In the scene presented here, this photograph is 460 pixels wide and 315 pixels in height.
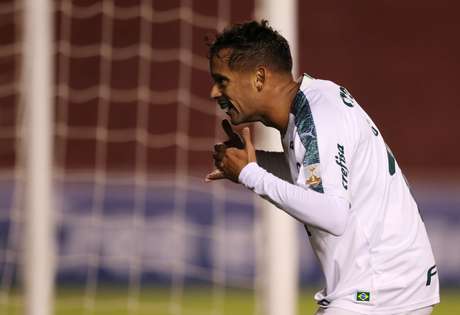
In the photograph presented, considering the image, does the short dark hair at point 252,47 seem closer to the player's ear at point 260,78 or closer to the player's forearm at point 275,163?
the player's ear at point 260,78

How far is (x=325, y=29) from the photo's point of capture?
10062mm

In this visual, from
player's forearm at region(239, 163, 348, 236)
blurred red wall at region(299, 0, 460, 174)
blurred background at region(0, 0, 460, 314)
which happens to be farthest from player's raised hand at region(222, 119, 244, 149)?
blurred red wall at region(299, 0, 460, 174)

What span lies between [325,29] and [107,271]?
3.46 metres

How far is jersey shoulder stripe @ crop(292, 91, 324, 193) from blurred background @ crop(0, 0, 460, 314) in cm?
397

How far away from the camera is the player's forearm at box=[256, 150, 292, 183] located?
133 inches

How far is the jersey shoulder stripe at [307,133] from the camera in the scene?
2.88m

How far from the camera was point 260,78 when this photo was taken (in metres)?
3.09

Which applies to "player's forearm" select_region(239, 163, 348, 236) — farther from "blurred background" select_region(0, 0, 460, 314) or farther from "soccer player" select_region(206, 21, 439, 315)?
→ "blurred background" select_region(0, 0, 460, 314)

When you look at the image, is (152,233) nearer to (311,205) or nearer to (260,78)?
(260,78)

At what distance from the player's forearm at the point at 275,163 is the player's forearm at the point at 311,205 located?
45cm

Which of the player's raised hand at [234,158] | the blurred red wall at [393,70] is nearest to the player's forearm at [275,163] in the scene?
the player's raised hand at [234,158]

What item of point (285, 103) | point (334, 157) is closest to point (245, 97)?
point (285, 103)

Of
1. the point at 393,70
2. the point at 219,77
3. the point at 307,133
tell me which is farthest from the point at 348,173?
the point at 393,70

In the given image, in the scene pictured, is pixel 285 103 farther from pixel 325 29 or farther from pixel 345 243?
pixel 325 29
